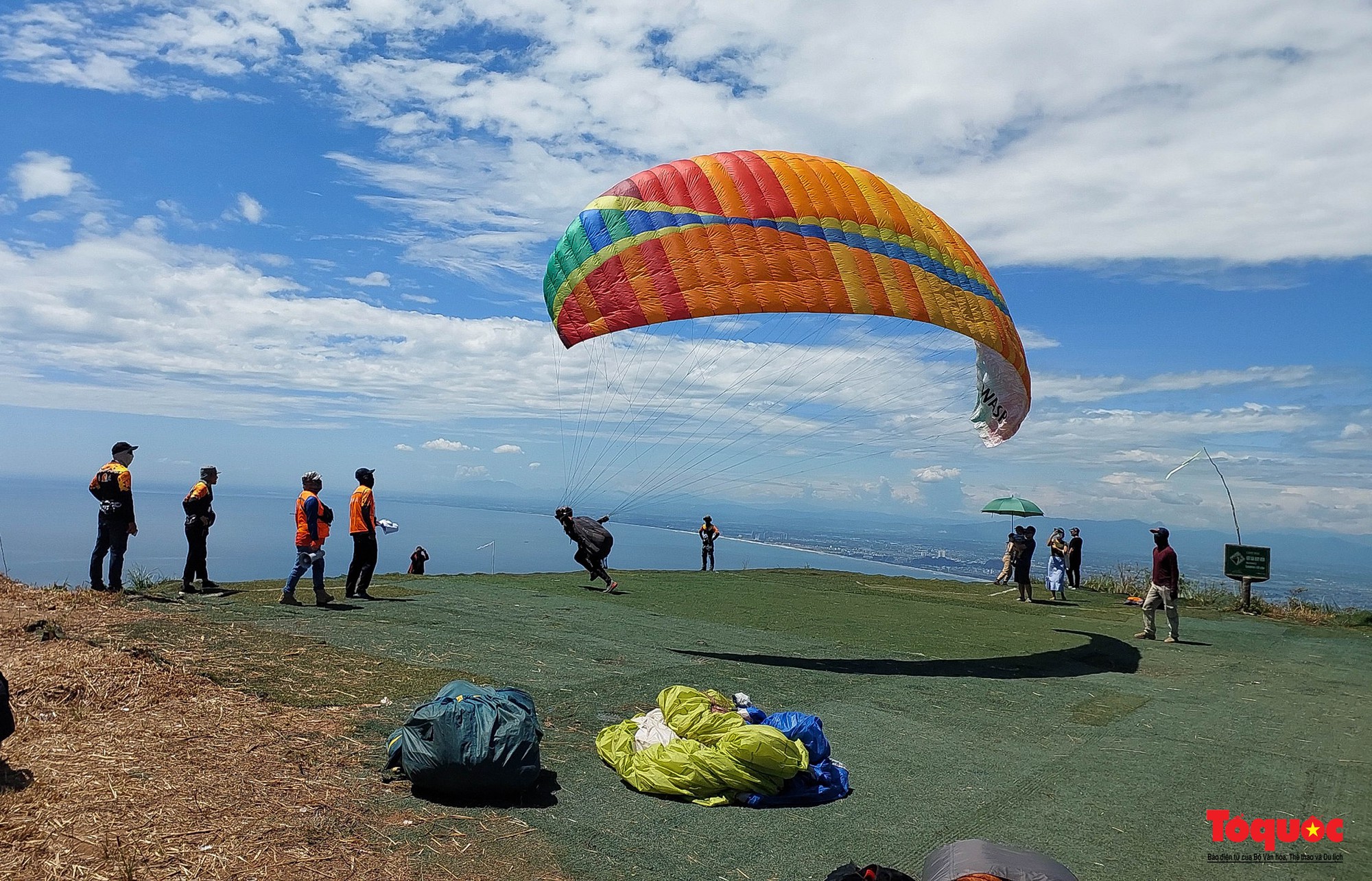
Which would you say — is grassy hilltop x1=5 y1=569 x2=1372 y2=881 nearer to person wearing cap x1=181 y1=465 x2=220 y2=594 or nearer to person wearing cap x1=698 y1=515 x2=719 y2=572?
person wearing cap x1=181 y1=465 x2=220 y2=594

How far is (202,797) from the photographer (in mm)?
4156

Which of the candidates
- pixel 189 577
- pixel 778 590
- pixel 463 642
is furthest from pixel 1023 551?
pixel 189 577

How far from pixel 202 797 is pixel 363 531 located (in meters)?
7.45

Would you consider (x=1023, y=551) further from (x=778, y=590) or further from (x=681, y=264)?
(x=681, y=264)

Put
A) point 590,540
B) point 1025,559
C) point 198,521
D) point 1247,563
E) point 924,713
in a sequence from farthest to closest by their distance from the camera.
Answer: point 1025,559 < point 1247,563 < point 590,540 < point 198,521 < point 924,713

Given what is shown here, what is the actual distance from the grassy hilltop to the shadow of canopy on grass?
2.0 inches

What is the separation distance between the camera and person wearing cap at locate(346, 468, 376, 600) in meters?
11.2

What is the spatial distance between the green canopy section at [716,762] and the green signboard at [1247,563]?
15.3 m

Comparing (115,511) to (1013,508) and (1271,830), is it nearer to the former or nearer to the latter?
(1271,830)

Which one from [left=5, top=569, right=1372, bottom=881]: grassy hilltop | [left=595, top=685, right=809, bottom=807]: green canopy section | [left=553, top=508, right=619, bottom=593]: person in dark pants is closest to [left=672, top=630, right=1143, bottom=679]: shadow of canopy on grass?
[left=5, top=569, right=1372, bottom=881]: grassy hilltop

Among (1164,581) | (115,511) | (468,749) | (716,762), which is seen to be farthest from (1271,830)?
(115,511)

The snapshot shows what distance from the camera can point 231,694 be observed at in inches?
231

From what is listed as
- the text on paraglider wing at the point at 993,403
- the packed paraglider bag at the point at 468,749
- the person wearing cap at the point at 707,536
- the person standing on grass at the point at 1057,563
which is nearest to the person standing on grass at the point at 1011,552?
the person standing on grass at the point at 1057,563

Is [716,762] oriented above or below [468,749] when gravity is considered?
below
